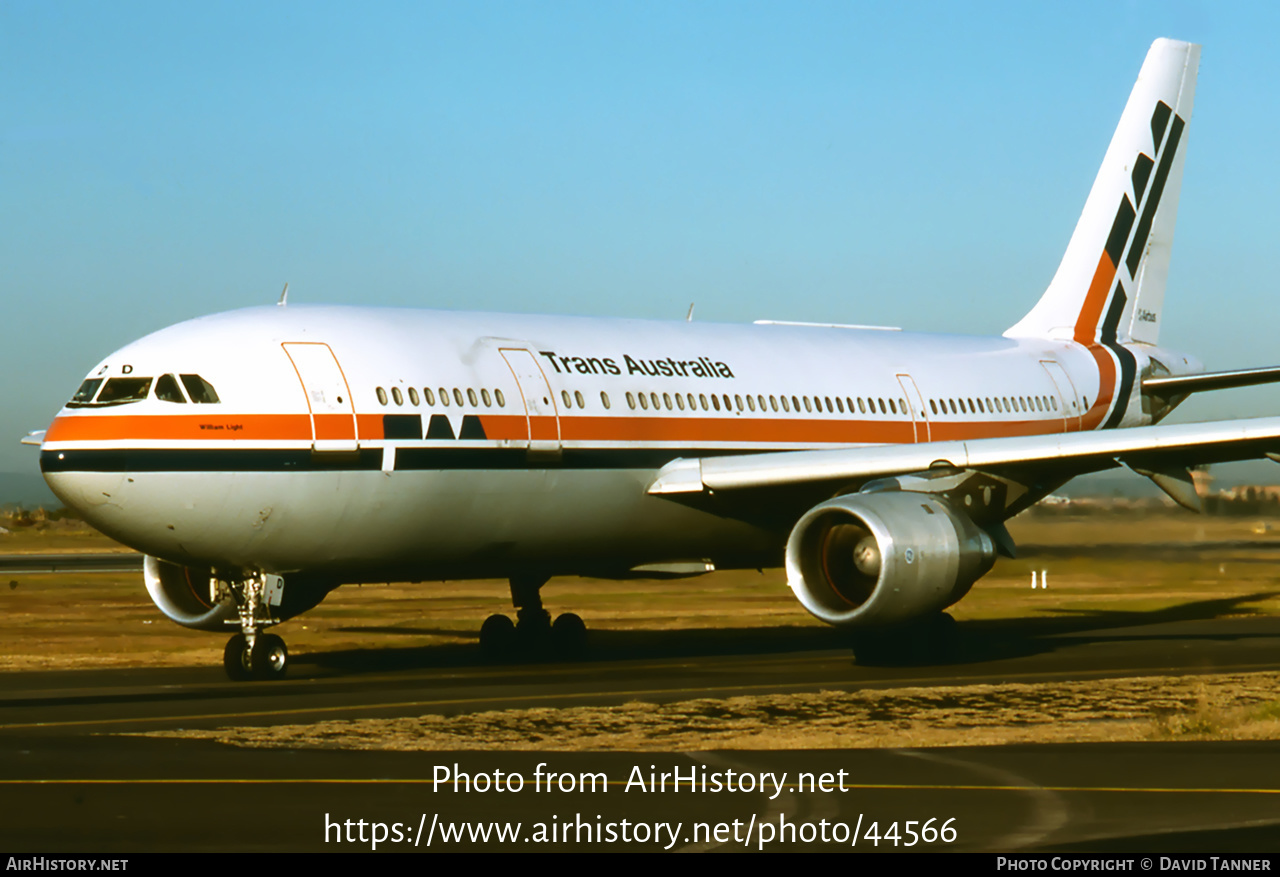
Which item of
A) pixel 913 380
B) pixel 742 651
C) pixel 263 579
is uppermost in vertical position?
pixel 913 380

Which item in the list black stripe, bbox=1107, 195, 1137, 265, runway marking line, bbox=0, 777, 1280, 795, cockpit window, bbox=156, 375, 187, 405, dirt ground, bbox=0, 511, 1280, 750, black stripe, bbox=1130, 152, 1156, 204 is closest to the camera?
runway marking line, bbox=0, 777, 1280, 795

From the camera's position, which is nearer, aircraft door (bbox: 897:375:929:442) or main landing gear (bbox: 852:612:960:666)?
main landing gear (bbox: 852:612:960:666)

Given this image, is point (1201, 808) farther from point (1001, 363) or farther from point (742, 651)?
point (1001, 363)

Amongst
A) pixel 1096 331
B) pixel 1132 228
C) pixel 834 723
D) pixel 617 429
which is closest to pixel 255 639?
pixel 617 429

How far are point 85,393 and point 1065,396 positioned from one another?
16839mm

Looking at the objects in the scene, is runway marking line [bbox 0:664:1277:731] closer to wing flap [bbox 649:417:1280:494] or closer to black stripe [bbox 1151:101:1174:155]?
wing flap [bbox 649:417:1280:494]

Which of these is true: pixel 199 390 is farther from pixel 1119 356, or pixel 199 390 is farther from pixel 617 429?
pixel 1119 356

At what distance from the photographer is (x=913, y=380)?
26500 millimetres

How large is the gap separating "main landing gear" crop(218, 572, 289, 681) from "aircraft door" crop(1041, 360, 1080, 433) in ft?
48.6

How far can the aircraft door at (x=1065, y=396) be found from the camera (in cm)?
2911

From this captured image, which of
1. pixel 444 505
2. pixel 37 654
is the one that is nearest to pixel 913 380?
pixel 444 505

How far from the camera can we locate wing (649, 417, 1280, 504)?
66.5 feet

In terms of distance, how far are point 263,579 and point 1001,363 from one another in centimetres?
1395

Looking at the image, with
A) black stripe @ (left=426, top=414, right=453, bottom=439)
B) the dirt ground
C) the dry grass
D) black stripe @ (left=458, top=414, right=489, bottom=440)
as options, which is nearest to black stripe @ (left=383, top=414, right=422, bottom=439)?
black stripe @ (left=426, top=414, right=453, bottom=439)
